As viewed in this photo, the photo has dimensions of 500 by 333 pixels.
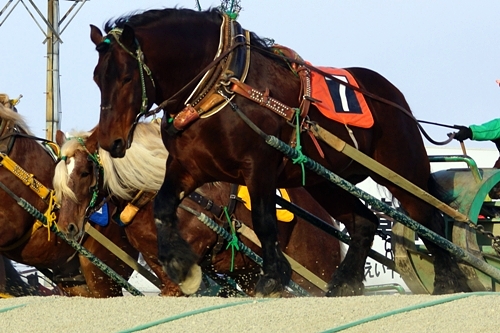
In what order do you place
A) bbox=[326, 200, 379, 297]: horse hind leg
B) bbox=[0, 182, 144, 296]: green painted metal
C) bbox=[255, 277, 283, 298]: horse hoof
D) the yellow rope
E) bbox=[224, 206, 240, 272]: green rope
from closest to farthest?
bbox=[255, 277, 283, 298]: horse hoof
bbox=[326, 200, 379, 297]: horse hind leg
bbox=[224, 206, 240, 272]: green rope
bbox=[0, 182, 144, 296]: green painted metal
the yellow rope

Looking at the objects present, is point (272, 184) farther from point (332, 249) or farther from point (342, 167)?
point (332, 249)

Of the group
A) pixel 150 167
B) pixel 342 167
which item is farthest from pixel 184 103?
pixel 150 167

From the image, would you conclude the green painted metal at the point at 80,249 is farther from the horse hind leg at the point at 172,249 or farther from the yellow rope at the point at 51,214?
the horse hind leg at the point at 172,249

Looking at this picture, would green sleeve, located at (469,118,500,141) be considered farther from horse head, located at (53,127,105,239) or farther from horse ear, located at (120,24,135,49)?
horse head, located at (53,127,105,239)

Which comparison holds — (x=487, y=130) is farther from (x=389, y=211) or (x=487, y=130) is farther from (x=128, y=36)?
(x=128, y=36)

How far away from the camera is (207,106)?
5785 millimetres

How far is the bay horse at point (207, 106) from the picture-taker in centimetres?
568

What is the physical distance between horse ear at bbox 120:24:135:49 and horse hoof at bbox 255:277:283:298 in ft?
5.11

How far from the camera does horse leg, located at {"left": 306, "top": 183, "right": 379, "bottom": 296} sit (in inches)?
270

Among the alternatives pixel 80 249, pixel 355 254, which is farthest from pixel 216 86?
pixel 80 249

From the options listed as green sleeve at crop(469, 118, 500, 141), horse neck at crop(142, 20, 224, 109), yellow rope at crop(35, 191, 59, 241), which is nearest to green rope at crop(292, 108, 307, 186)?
horse neck at crop(142, 20, 224, 109)

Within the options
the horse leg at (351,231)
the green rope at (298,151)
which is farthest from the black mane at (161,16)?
the horse leg at (351,231)

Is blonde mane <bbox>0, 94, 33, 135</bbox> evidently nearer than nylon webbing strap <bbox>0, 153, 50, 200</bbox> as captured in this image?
No

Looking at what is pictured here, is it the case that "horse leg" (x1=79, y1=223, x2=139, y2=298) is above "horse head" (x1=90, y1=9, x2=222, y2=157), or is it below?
below
